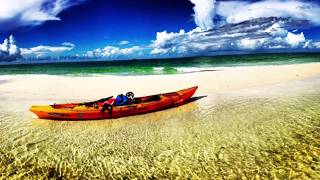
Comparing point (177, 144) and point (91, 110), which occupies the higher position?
point (91, 110)

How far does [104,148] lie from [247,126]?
556 cm

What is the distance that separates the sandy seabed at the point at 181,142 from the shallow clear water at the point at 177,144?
24mm

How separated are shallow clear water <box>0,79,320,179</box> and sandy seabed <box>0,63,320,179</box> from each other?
2 cm

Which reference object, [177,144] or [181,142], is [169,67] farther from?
[177,144]

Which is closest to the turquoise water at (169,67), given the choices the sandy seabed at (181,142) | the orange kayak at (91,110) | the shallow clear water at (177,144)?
the orange kayak at (91,110)

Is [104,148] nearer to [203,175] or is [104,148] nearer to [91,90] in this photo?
[203,175]

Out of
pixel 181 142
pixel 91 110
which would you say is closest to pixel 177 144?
pixel 181 142

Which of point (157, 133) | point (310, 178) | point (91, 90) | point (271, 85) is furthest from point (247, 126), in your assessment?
point (91, 90)

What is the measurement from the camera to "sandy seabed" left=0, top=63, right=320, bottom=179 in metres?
7.93

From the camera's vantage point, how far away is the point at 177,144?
9984mm

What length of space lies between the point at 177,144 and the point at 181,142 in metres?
0.23

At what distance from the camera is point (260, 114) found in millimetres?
13641

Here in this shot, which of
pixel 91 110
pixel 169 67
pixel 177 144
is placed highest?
pixel 169 67

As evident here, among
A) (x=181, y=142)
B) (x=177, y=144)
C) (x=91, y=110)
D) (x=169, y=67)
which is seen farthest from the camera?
(x=169, y=67)
